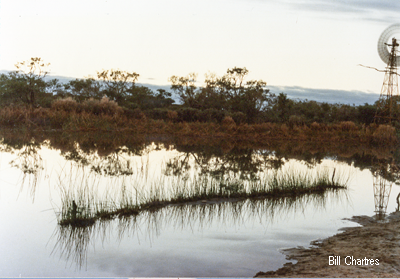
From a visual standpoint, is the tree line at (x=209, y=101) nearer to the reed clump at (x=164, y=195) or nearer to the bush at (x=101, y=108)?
the bush at (x=101, y=108)

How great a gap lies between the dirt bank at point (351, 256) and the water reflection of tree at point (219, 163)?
4541 millimetres

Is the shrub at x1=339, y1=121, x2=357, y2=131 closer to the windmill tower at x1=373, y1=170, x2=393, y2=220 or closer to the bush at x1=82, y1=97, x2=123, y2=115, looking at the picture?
the windmill tower at x1=373, y1=170, x2=393, y2=220

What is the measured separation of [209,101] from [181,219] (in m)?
22.4

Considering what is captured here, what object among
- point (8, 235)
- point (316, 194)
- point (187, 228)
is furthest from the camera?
point (316, 194)

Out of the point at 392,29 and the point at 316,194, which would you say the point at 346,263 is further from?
the point at 392,29

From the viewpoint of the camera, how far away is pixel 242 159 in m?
14.0

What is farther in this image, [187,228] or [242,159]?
[242,159]

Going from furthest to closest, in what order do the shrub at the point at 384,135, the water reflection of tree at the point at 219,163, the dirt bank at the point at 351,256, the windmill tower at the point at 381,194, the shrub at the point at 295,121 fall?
the shrub at the point at 295,121, the shrub at the point at 384,135, the water reflection of tree at the point at 219,163, the windmill tower at the point at 381,194, the dirt bank at the point at 351,256

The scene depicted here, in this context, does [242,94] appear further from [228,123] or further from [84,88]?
[84,88]

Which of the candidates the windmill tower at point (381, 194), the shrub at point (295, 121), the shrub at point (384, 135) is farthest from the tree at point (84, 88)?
the windmill tower at point (381, 194)

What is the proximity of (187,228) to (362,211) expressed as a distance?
3427mm

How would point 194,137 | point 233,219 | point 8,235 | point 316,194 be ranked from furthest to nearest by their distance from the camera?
point 194,137 → point 316,194 → point 233,219 → point 8,235

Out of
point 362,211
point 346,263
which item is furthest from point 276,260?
point 362,211

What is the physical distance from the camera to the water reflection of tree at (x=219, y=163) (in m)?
10.8
